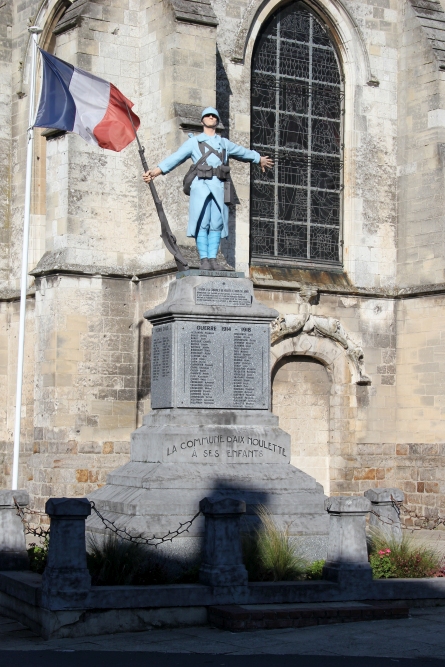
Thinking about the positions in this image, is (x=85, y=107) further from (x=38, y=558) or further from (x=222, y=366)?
(x=38, y=558)

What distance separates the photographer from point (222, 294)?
12734 mm

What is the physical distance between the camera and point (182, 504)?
11.7 m

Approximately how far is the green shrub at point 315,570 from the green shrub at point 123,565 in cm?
139

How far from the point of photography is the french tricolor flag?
52.6ft

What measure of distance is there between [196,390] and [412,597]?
297cm

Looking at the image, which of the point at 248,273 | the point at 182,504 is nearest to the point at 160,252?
the point at 248,273

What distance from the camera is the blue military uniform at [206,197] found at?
13.0 meters

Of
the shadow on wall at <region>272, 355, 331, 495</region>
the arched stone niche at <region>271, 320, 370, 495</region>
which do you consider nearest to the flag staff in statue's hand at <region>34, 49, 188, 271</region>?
the arched stone niche at <region>271, 320, 370, 495</region>

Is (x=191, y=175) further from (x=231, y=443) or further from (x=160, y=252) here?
(x=160, y=252)

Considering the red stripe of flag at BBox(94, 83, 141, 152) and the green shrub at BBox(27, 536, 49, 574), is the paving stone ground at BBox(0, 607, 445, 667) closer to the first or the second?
the green shrub at BBox(27, 536, 49, 574)

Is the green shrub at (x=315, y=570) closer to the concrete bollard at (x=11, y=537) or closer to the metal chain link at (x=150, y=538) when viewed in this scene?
the metal chain link at (x=150, y=538)

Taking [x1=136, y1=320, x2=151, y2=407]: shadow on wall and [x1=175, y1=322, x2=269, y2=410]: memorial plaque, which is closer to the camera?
[x1=175, y1=322, x2=269, y2=410]: memorial plaque

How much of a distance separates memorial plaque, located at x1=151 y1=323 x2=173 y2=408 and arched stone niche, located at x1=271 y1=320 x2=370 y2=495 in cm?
862

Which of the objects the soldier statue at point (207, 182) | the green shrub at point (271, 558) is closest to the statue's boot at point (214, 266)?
the soldier statue at point (207, 182)
